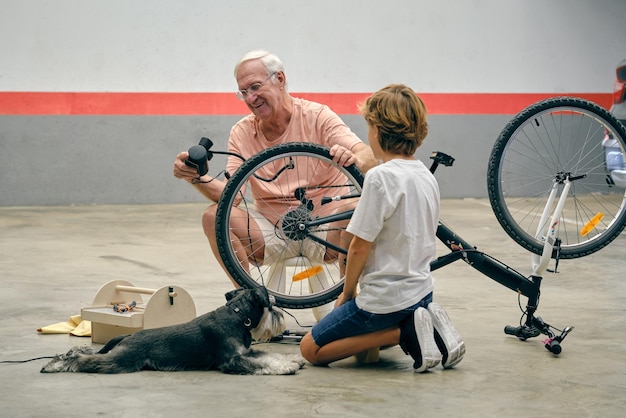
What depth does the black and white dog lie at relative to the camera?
3.23 metres

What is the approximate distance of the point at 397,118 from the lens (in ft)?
10.7

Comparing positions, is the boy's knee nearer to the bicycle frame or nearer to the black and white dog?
the black and white dog

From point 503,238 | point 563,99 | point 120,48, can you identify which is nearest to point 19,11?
point 120,48

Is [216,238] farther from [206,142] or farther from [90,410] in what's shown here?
[90,410]

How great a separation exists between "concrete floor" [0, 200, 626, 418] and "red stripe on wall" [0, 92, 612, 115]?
262 cm

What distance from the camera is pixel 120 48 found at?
865cm

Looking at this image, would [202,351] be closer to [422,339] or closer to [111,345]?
[111,345]

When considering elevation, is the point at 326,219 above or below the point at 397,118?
below

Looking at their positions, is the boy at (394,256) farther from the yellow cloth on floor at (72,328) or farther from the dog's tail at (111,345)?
the yellow cloth on floor at (72,328)

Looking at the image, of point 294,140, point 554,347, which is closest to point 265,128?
point 294,140

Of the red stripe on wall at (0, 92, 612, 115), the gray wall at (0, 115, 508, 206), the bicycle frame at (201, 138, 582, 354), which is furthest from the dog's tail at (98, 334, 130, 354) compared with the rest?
the gray wall at (0, 115, 508, 206)

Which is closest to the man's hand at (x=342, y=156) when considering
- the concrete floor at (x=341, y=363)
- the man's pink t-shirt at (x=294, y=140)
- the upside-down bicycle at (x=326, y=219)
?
the upside-down bicycle at (x=326, y=219)

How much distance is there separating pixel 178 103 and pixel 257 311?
19.0 ft

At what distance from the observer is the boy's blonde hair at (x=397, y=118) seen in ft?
10.7
